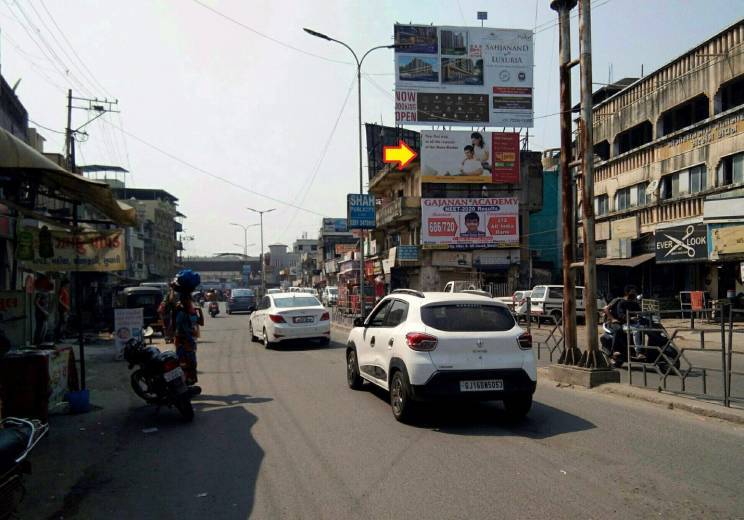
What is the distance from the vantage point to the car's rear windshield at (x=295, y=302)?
1733 cm

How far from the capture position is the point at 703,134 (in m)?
25.0

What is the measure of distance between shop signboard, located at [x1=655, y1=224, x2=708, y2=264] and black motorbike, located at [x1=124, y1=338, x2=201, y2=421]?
74.2 ft

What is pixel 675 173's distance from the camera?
2709cm

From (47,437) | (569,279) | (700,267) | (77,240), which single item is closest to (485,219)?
(700,267)

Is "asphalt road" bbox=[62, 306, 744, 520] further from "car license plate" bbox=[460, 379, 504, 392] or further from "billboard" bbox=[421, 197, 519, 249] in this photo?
"billboard" bbox=[421, 197, 519, 249]

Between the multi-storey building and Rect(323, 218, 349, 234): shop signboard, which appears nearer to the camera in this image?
the multi-storey building

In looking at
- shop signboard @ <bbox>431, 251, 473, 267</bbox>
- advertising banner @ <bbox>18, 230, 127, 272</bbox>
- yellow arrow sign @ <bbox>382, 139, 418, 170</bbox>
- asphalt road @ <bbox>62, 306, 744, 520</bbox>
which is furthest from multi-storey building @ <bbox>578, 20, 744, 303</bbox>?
advertising banner @ <bbox>18, 230, 127, 272</bbox>

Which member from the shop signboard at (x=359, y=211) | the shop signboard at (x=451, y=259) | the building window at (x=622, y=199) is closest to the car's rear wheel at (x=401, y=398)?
the shop signboard at (x=359, y=211)

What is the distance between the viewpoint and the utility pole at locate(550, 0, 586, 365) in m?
10.3

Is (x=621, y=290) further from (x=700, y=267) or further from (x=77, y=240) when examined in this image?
(x=77, y=240)

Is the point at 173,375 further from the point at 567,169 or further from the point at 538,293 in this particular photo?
the point at 538,293

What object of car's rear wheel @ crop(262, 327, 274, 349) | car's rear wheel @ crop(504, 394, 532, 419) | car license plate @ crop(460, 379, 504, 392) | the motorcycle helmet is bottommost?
car's rear wheel @ crop(262, 327, 274, 349)

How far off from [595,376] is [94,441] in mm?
7220

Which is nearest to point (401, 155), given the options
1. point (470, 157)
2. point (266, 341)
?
point (470, 157)
